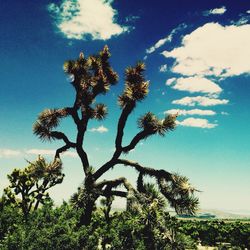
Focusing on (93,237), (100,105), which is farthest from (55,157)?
(93,237)

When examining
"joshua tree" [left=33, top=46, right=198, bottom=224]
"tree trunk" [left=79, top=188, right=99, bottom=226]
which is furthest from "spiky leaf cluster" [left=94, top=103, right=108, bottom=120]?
"tree trunk" [left=79, top=188, right=99, bottom=226]

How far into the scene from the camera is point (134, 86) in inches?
419

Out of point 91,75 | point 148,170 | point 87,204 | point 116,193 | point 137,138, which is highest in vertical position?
point 91,75

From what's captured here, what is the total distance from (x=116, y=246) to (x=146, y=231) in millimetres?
925

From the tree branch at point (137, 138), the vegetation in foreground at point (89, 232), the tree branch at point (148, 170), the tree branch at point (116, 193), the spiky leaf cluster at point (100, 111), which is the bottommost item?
the vegetation in foreground at point (89, 232)

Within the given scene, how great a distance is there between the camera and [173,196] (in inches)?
411

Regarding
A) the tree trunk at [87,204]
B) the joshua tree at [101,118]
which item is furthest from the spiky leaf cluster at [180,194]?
the tree trunk at [87,204]

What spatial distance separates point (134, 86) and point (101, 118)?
5.95ft

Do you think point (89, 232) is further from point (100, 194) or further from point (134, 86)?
point (134, 86)

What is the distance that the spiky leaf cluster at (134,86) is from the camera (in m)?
10.5

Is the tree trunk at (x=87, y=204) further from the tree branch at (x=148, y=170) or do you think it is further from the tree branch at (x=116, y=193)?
the tree branch at (x=148, y=170)

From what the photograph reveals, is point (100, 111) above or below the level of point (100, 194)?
above

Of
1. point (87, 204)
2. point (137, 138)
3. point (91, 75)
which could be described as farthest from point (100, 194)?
point (91, 75)

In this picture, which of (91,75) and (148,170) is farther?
(91,75)
